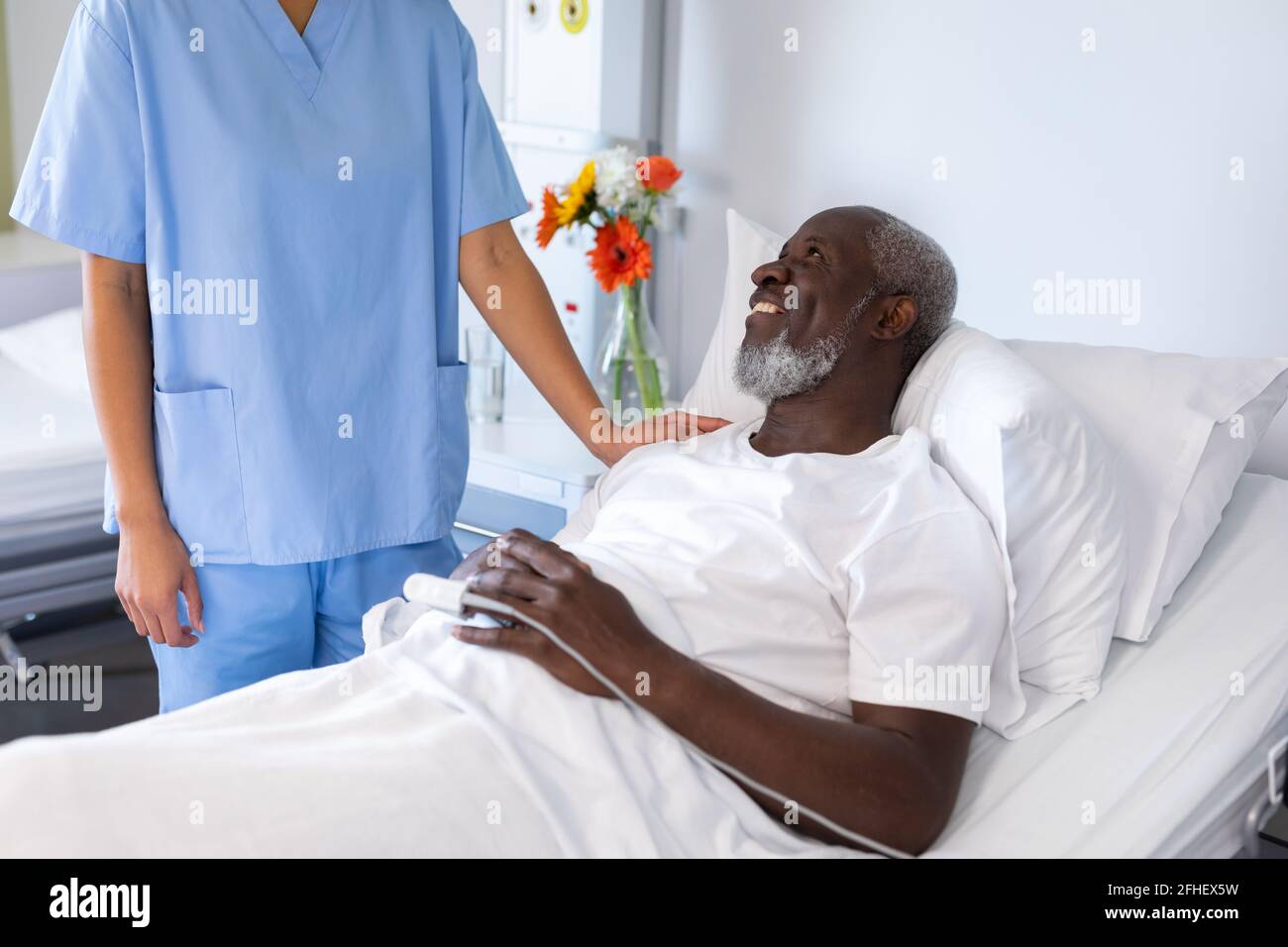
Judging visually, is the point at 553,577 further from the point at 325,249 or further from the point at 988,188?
the point at 988,188

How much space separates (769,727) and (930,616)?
0.68ft

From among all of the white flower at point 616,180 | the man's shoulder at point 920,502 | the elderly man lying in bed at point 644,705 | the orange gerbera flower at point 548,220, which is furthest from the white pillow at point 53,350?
the man's shoulder at point 920,502

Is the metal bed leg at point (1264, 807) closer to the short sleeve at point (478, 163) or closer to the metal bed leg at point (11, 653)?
the short sleeve at point (478, 163)

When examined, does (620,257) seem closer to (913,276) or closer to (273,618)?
(913,276)

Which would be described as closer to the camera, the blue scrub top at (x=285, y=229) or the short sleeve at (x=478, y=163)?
the blue scrub top at (x=285, y=229)

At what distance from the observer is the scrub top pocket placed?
147 cm

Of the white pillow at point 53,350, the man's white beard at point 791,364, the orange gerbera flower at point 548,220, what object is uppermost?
the orange gerbera flower at point 548,220

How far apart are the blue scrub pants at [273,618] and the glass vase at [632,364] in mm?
758

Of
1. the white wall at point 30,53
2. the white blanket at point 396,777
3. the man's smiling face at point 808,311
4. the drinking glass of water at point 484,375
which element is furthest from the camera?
the white wall at point 30,53

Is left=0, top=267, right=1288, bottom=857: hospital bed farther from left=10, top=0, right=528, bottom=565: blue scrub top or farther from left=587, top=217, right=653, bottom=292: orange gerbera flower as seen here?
left=587, top=217, right=653, bottom=292: orange gerbera flower

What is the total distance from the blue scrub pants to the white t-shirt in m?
0.29

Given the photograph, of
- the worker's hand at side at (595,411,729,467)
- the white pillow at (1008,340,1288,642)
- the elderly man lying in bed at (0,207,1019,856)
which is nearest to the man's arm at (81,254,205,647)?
the elderly man lying in bed at (0,207,1019,856)

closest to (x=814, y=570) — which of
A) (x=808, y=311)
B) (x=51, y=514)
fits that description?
(x=808, y=311)

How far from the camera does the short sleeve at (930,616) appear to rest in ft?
4.07
